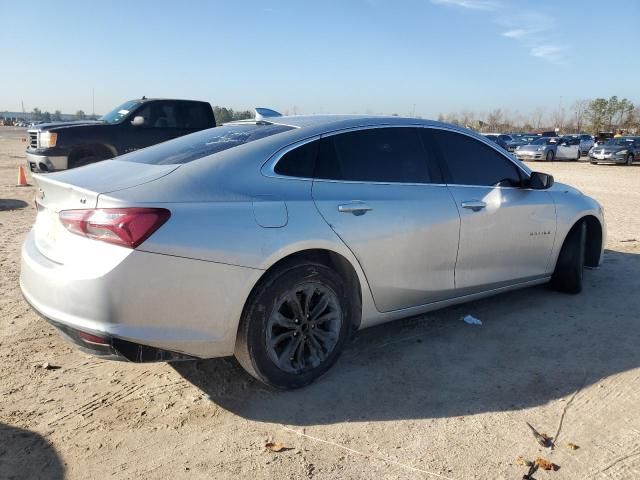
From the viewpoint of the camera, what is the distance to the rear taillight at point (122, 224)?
9.00ft

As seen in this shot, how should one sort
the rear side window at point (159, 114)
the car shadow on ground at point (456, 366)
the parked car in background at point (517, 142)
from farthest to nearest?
1. the parked car in background at point (517, 142)
2. the rear side window at point (159, 114)
3. the car shadow on ground at point (456, 366)

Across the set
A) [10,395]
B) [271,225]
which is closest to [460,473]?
[271,225]

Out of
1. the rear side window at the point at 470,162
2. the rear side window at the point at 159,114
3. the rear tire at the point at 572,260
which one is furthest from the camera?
the rear side window at the point at 159,114

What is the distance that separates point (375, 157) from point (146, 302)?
191 cm

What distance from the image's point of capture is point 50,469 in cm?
262

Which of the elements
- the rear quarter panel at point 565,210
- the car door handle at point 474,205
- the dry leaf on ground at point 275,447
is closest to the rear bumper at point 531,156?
the rear quarter panel at point 565,210

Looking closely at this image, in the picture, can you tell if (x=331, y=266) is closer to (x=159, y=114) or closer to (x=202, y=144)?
(x=202, y=144)

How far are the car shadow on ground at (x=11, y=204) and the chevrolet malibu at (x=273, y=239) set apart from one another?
6888 mm

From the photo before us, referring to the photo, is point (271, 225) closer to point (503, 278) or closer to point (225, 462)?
point (225, 462)

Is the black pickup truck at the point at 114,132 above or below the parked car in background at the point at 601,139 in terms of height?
below

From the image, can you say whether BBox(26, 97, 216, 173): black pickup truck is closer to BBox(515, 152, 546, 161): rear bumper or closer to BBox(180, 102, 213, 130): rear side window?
BBox(180, 102, 213, 130): rear side window

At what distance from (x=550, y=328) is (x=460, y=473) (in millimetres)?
2253

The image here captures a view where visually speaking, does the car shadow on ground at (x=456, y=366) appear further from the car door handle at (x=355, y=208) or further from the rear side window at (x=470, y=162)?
the rear side window at (x=470, y=162)

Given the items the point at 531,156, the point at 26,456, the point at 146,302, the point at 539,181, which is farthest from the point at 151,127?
the point at 531,156
